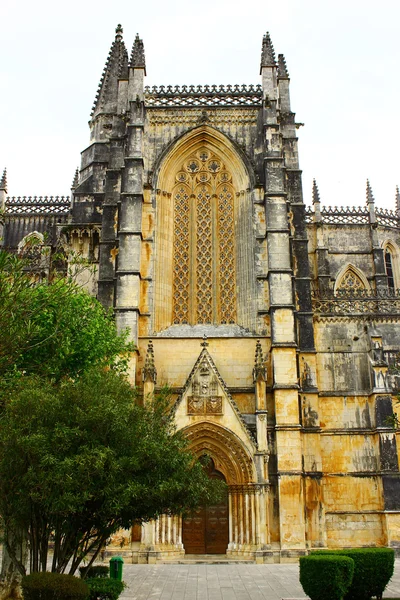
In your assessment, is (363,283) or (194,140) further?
(363,283)

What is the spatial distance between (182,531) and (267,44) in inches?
912

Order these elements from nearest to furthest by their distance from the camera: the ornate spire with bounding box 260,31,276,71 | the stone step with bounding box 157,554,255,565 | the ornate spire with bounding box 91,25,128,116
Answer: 1. the stone step with bounding box 157,554,255,565
2. the ornate spire with bounding box 260,31,276,71
3. the ornate spire with bounding box 91,25,128,116

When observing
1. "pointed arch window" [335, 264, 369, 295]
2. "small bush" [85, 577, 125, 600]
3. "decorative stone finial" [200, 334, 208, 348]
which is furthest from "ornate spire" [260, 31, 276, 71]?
"small bush" [85, 577, 125, 600]

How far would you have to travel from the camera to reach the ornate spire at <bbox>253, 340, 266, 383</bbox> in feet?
78.0

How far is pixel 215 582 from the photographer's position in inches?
663

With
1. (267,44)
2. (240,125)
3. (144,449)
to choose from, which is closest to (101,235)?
(240,125)

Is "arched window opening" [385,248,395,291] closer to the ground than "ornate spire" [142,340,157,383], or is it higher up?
higher up

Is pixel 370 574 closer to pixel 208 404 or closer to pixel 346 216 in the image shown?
pixel 208 404

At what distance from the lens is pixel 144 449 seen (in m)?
12.0

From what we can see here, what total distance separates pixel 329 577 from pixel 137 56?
25722mm

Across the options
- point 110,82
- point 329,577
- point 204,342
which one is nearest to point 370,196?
point 110,82

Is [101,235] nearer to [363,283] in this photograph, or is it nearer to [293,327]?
[293,327]

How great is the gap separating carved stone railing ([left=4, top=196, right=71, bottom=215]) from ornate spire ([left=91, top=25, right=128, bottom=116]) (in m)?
7.80

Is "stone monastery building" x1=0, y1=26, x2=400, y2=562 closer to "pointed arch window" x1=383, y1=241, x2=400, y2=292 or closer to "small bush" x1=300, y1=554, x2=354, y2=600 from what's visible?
"small bush" x1=300, y1=554, x2=354, y2=600
